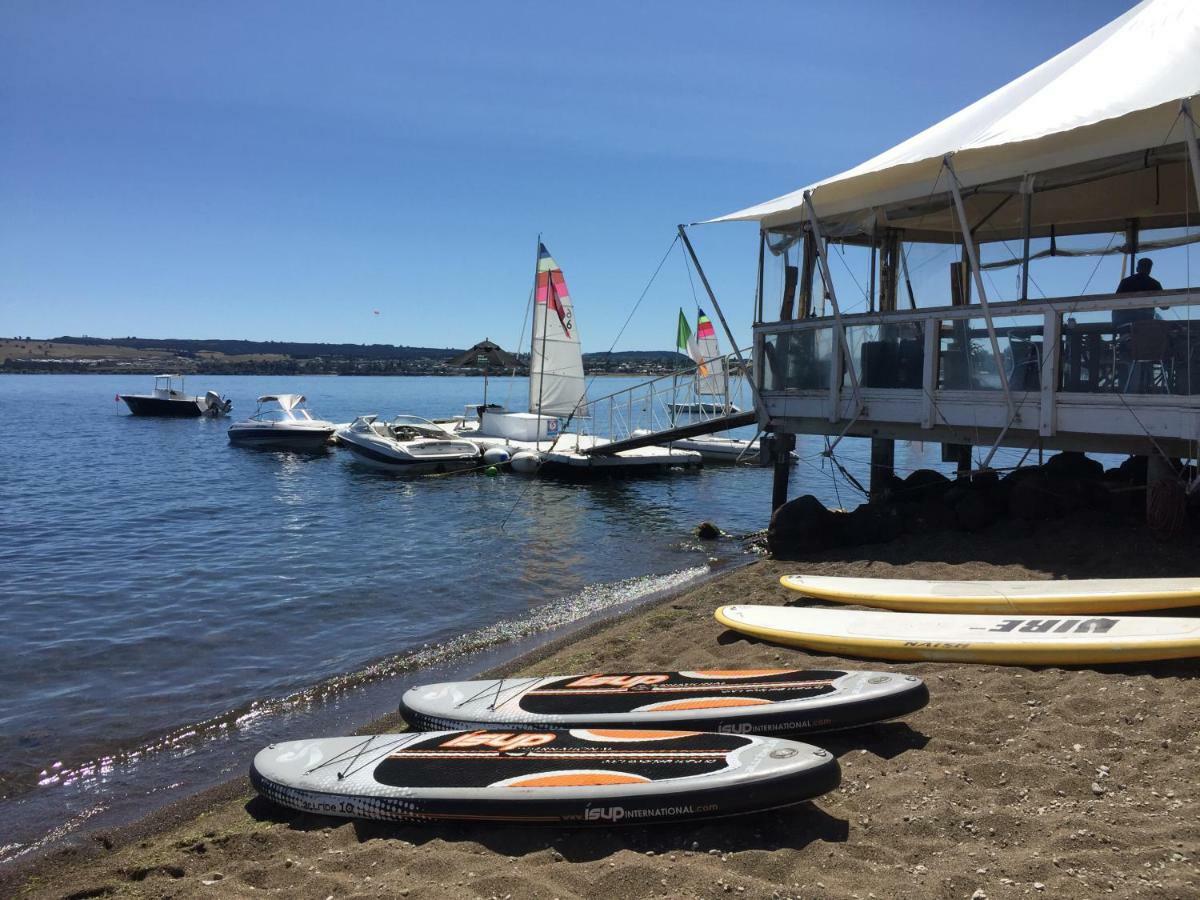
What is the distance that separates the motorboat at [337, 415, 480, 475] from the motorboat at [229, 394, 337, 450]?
16.6 ft

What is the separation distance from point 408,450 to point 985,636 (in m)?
22.7

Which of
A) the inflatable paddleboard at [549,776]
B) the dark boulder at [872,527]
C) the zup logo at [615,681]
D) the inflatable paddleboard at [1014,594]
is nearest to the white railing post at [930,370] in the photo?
the dark boulder at [872,527]

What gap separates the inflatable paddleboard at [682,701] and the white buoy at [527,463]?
Answer: 1984cm

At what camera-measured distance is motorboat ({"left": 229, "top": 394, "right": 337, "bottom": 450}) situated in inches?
1353

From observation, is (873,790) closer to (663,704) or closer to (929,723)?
(929,723)

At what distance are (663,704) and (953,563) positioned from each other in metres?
5.16

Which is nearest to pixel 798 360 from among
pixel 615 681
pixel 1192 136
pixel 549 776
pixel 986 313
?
pixel 986 313

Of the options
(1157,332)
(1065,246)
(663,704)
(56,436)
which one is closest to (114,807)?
(663,704)

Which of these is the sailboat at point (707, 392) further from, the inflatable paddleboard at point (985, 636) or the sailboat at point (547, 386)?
the inflatable paddleboard at point (985, 636)

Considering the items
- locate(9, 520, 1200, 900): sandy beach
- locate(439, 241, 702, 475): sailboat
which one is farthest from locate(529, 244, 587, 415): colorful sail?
locate(9, 520, 1200, 900): sandy beach

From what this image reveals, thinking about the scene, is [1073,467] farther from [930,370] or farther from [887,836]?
[887,836]

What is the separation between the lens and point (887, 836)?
13.7 ft

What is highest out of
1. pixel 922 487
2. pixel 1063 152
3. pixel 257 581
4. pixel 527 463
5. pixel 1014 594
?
pixel 1063 152

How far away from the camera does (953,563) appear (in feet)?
32.4
